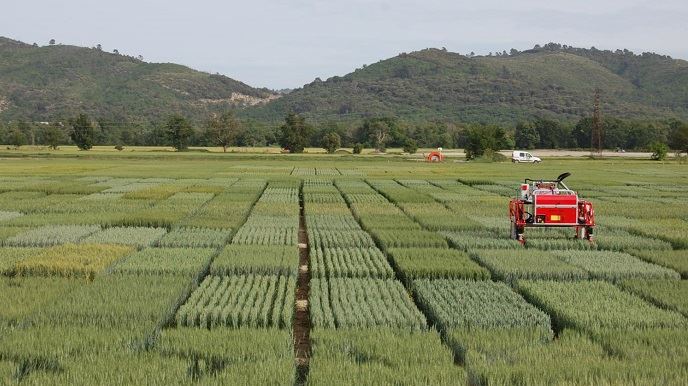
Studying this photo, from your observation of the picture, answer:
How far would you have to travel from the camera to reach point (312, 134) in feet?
432

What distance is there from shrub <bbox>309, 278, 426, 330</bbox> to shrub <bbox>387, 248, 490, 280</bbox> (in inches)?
44.5

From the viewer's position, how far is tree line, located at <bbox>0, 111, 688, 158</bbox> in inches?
4665

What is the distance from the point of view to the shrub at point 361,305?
10.0 m

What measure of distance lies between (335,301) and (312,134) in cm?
12120

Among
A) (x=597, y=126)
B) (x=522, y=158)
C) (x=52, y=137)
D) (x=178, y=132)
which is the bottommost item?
(x=522, y=158)

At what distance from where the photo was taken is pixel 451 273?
14.1 metres

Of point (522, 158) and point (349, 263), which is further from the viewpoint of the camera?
point (522, 158)

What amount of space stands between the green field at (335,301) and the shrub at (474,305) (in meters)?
0.05

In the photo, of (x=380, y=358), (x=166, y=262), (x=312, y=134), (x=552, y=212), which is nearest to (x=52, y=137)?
(x=312, y=134)

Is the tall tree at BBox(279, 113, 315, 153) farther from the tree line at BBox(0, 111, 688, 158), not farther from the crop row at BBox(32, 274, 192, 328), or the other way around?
the crop row at BBox(32, 274, 192, 328)

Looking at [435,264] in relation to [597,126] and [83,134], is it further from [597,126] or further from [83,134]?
[83,134]

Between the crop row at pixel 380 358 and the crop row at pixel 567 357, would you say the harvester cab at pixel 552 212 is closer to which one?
the crop row at pixel 567 357

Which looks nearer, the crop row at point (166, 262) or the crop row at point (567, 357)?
the crop row at point (567, 357)

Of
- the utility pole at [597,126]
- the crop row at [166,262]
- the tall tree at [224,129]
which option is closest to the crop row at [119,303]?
the crop row at [166,262]
